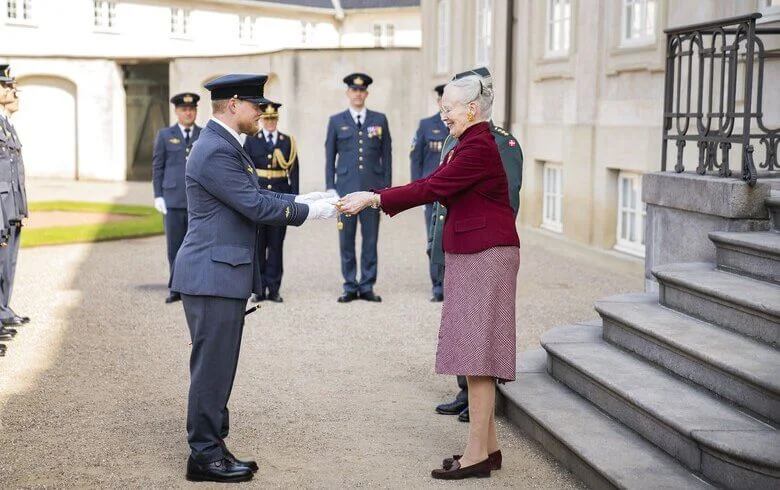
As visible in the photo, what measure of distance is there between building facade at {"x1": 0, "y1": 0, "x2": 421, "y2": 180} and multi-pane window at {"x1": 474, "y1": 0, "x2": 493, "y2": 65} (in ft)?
12.8

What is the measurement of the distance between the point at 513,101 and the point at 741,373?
43.9 ft

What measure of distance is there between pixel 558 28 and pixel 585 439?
1157cm

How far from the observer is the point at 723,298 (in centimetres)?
613

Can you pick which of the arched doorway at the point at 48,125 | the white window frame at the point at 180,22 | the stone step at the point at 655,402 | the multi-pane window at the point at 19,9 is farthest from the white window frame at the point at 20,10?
the stone step at the point at 655,402

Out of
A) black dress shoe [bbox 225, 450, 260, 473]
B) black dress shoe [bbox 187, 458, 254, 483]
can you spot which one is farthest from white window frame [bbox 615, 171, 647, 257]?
black dress shoe [bbox 187, 458, 254, 483]

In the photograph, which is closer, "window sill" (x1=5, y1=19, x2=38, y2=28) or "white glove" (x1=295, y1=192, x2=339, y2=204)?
"white glove" (x1=295, y1=192, x2=339, y2=204)

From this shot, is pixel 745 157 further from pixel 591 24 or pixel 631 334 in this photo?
pixel 591 24

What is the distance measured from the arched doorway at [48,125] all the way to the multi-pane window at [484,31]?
15.5m

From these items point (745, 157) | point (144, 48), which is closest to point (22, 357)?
point (745, 157)

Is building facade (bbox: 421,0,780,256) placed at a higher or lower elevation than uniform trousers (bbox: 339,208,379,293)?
higher

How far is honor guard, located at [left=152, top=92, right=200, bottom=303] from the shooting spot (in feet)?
37.4

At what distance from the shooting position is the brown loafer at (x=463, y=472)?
562 cm

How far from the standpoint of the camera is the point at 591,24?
14547 mm

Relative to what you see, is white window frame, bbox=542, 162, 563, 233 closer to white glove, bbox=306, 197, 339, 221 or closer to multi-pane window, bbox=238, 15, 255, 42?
white glove, bbox=306, 197, 339, 221
